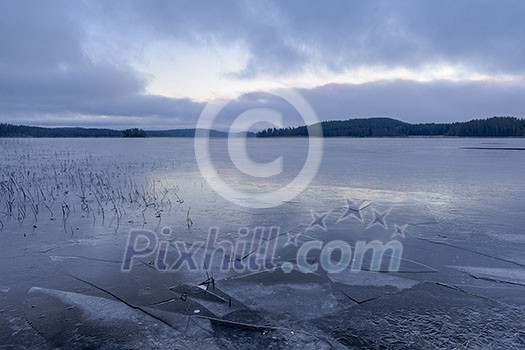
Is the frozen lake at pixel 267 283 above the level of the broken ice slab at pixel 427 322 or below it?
above

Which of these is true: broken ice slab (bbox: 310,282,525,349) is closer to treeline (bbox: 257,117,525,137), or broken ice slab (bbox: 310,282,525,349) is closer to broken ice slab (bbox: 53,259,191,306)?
broken ice slab (bbox: 53,259,191,306)

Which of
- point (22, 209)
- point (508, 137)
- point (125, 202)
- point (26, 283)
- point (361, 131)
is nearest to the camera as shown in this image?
point (26, 283)

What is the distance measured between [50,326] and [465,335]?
147 inches

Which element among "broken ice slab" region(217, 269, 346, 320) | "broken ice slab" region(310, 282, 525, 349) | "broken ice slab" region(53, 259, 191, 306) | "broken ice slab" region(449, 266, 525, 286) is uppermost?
"broken ice slab" region(53, 259, 191, 306)

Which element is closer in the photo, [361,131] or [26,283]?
[26,283]

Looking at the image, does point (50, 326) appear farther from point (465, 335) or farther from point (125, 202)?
point (125, 202)

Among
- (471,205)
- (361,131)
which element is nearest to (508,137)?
(361,131)

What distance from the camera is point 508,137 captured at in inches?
3123

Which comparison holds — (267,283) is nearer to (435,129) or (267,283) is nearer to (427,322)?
(427,322)

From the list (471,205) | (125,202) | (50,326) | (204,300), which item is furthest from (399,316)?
(125,202)

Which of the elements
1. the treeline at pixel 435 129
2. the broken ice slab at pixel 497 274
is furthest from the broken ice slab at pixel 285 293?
the treeline at pixel 435 129

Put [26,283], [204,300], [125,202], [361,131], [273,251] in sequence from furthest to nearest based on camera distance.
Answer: [361,131] → [125,202] → [273,251] → [26,283] → [204,300]

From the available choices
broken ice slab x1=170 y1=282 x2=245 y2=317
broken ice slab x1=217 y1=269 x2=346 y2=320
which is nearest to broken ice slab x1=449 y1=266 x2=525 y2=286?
broken ice slab x1=217 y1=269 x2=346 y2=320

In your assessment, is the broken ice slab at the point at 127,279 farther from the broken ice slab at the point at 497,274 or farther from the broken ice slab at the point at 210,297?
the broken ice slab at the point at 497,274
